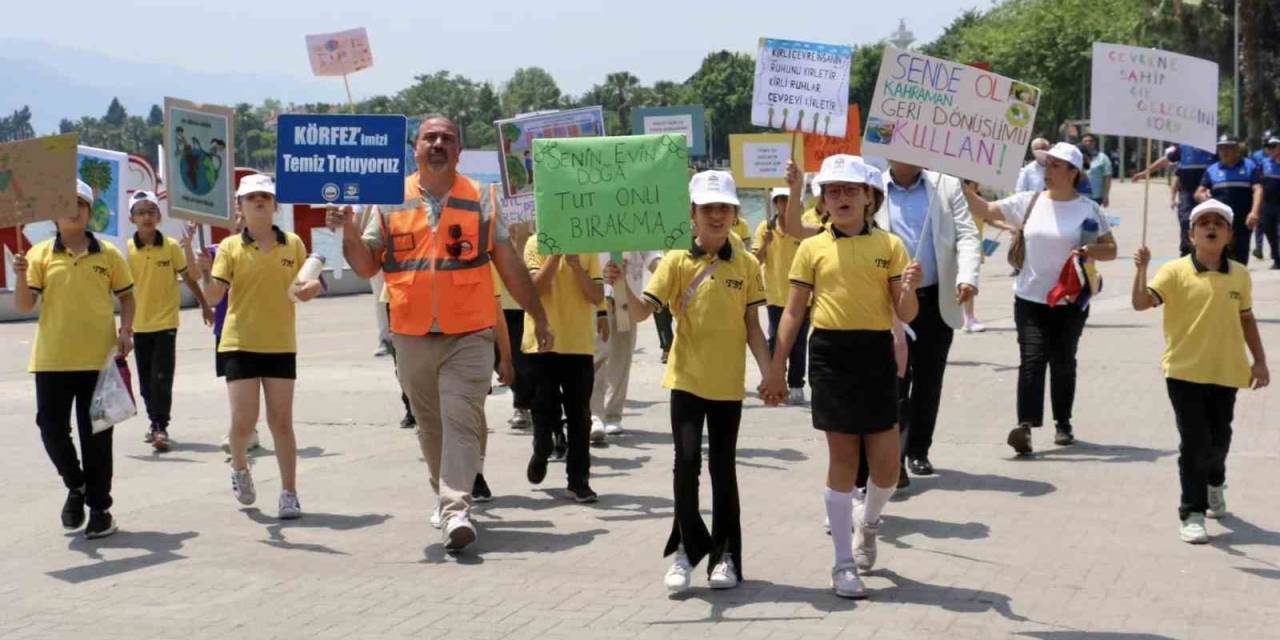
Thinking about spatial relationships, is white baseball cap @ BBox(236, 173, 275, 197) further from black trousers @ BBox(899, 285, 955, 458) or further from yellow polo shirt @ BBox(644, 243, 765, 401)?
black trousers @ BBox(899, 285, 955, 458)

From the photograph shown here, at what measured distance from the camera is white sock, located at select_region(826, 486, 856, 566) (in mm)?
6984

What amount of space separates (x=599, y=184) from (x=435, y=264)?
89cm

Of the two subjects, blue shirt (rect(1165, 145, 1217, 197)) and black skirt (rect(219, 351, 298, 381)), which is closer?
black skirt (rect(219, 351, 298, 381))

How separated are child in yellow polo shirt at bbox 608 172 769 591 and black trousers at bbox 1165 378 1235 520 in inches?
87.3

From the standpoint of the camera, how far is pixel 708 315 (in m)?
7.31

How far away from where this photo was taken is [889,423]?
7.04m

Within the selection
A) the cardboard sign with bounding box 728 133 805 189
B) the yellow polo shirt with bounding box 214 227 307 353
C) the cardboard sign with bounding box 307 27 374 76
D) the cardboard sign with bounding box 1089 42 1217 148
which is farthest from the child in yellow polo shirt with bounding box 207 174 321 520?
the cardboard sign with bounding box 307 27 374 76

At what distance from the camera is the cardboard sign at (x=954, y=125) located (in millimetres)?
8477

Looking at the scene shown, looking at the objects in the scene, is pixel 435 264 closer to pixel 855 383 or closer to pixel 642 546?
pixel 642 546

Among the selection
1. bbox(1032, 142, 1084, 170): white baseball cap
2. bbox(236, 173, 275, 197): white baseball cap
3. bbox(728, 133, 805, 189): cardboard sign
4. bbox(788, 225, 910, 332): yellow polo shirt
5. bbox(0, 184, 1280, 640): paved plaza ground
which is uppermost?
bbox(728, 133, 805, 189): cardboard sign

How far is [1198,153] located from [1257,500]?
12.2 m

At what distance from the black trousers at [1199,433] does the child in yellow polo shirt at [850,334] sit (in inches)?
66.9

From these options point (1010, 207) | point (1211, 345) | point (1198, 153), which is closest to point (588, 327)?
point (1010, 207)

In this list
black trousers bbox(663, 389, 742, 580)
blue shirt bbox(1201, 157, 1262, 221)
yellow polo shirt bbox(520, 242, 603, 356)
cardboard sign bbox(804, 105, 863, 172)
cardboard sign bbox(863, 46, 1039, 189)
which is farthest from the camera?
blue shirt bbox(1201, 157, 1262, 221)
